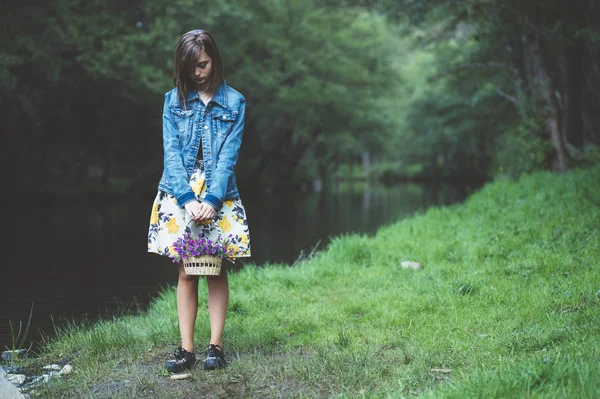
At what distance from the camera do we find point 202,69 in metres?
3.78

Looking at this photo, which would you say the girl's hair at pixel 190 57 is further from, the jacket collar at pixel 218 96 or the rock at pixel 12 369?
the rock at pixel 12 369

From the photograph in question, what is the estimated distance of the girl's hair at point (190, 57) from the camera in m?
3.72

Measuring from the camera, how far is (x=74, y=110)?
22.8 metres

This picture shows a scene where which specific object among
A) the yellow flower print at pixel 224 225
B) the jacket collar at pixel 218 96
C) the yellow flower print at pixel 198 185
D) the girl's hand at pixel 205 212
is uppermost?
the jacket collar at pixel 218 96

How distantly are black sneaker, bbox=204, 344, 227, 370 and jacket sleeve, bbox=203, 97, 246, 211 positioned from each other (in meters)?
0.82

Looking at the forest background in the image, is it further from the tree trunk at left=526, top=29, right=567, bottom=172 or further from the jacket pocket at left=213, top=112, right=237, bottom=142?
the jacket pocket at left=213, top=112, right=237, bottom=142

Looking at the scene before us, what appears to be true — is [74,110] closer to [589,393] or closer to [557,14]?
[557,14]

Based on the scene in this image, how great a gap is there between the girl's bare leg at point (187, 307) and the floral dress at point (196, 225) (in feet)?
0.69

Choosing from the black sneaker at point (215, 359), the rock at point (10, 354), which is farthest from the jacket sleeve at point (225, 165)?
the rock at point (10, 354)

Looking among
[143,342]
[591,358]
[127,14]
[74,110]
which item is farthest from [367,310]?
[74,110]

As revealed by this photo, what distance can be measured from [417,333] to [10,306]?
425cm

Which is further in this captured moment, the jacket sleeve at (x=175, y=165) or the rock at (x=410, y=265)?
the rock at (x=410, y=265)

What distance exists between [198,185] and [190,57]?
2.47 ft

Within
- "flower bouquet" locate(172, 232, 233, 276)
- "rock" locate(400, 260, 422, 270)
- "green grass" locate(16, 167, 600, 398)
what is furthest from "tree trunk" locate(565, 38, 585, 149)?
"flower bouquet" locate(172, 232, 233, 276)
